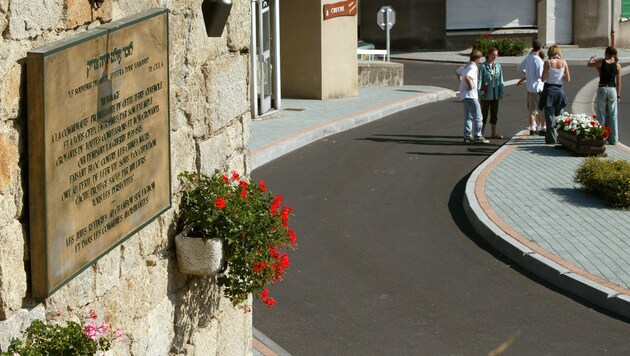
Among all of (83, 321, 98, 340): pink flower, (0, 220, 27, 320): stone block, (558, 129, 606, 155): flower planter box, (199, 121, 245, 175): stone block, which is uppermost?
(199, 121, 245, 175): stone block

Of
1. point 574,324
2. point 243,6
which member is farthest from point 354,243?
point 243,6

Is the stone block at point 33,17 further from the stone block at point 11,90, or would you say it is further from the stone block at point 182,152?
the stone block at point 182,152

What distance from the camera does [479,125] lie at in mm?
18938

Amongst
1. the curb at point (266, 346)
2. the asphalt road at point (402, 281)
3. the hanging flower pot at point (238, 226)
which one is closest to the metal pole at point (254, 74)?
the asphalt road at point (402, 281)

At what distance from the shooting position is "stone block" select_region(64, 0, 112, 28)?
510 centimetres

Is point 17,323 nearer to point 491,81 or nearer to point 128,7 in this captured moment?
point 128,7

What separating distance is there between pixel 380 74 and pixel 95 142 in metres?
22.9

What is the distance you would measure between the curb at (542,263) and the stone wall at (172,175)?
387 cm

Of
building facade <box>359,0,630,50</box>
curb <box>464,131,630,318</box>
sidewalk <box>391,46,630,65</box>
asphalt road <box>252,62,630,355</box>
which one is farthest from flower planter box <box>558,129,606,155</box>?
Result: building facade <box>359,0,630,50</box>

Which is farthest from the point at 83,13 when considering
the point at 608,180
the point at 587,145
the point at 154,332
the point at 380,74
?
the point at 380,74

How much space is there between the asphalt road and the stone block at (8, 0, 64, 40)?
15.5 feet

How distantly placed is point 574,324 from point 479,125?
30.9ft

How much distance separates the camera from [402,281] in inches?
436

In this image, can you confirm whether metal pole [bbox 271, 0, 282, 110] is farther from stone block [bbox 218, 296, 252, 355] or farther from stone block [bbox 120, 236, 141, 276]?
stone block [bbox 120, 236, 141, 276]
